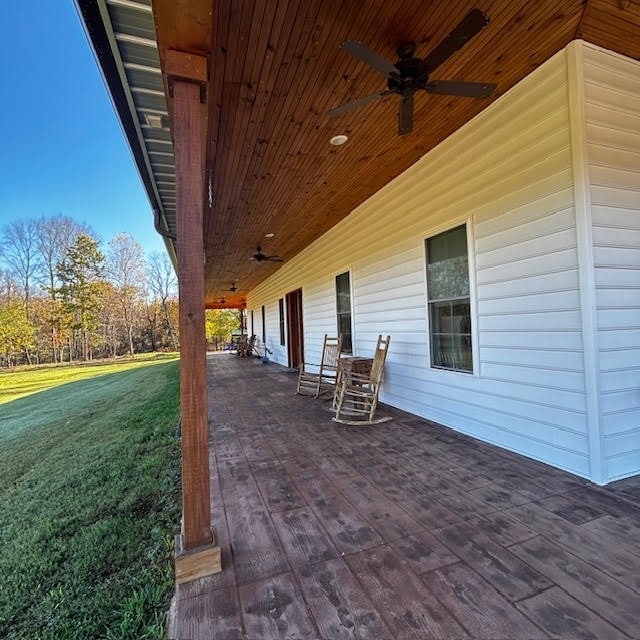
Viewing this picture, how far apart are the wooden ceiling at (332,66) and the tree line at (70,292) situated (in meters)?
20.7

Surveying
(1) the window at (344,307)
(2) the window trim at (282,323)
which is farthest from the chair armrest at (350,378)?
(2) the window trim at (282,323)

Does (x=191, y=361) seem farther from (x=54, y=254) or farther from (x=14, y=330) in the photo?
(x=54, y=254)

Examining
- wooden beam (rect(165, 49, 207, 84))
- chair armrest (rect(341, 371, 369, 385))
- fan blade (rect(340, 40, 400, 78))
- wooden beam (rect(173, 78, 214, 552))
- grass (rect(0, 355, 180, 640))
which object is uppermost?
fan blade (rect(340, 40, 400, 78))

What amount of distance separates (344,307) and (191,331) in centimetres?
460

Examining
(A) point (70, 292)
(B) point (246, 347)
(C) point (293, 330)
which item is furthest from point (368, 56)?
(A) point (70, 292)

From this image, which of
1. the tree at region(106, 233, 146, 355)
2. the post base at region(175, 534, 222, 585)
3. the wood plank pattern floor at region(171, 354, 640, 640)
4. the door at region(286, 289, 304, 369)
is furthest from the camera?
the tree at region(106, 233, 146, 355)

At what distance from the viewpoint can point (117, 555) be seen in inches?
78.2

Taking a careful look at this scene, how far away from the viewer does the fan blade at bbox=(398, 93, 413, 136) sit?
2.27 metres

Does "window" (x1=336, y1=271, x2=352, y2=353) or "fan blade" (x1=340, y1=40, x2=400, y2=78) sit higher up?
"fan blade" (x1=340, y1=40, x2=400, y2=78)

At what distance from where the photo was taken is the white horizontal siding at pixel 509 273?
7.89ft

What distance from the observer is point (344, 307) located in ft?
19.8

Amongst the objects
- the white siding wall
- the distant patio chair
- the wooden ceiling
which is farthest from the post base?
the distant patio chair

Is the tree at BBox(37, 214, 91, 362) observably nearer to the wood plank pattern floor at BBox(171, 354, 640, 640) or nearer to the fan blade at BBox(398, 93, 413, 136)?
the wood plank pattern floor at BBox(171, 354, 640, 640)

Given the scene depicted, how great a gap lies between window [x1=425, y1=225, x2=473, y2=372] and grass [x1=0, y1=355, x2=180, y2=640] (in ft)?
8.91
